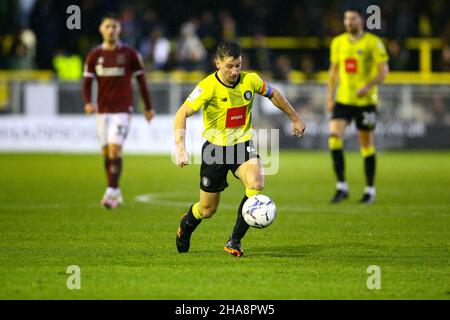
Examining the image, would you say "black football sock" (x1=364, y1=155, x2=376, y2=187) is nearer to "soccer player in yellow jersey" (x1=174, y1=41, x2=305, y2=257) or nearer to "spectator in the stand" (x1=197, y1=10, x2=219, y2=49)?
Answer: "soccer player in yellow jersey" (x1=174, y1=41, x2=305, y2=257)

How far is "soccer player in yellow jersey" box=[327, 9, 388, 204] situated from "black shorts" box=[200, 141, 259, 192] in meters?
5.17

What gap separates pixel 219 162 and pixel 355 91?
555 centimetres

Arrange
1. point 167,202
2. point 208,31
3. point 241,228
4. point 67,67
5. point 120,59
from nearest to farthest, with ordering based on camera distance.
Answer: point 241,228
point 120,59
point 167,202
point 67,67
point 208,31

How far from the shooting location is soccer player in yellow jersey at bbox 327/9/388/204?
1411 centimetres

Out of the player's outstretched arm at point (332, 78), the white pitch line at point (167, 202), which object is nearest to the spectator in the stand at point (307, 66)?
the white pitch line at point (167, 202)

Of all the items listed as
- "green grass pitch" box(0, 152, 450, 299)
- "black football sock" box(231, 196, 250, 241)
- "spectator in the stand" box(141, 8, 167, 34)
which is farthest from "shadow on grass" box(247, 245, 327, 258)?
"spectator in the stand" box(141, 8, 167, 34)

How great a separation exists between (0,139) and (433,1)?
12603 mm

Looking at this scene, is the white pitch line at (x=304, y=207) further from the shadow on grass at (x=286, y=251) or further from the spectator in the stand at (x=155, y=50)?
the spectator in the stand at (x=155, y=50)

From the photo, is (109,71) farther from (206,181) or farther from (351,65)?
(206,181)

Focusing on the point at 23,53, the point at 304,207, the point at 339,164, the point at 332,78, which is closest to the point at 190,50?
the point at 23,53

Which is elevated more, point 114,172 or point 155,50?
point 155,50

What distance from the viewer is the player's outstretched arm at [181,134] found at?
835cm

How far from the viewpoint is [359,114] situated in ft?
46.4

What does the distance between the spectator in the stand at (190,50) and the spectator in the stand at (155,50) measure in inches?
14.8
